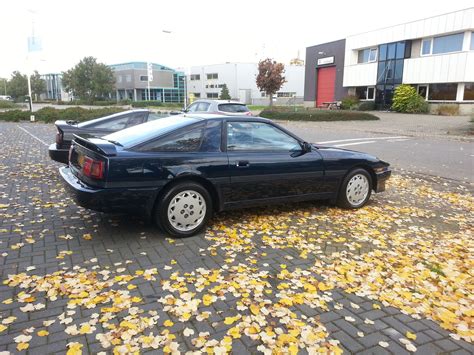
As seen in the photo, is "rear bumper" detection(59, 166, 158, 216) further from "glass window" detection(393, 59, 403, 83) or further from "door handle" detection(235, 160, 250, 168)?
"glass window" detection(393, 59, 403, 83)

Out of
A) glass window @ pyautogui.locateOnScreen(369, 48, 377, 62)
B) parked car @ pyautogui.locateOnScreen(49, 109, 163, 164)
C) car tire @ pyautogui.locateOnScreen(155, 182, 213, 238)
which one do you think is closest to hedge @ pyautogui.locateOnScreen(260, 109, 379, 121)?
glass window @ pyautogui.locateOnScreen(369, 48, 377, 62)

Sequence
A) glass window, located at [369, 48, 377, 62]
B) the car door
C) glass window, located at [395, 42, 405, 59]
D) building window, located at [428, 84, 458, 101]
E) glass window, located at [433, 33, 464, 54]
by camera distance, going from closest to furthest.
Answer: the car door < glass window, located at [433, 33, 464, 54] < building window, located at [428, 84, 458, 101] < glass window, located at [395, 42, 405, 59] < glass window, located at [369, 48, 377, 62]

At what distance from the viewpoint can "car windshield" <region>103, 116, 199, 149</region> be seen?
4.88 metres

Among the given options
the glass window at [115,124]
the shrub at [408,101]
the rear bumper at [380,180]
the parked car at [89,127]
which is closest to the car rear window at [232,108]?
the parked car at [89,127]

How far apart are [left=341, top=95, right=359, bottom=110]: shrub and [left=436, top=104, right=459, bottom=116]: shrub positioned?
8933 millimetres

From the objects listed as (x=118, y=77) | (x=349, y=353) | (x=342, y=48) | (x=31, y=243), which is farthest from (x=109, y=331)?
(x=118, y=77)

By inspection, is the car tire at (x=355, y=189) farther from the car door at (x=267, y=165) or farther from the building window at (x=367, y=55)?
the building window at (x=367, y=55)

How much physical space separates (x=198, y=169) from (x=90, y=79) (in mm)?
64892

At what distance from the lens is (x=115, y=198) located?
445 centimetres

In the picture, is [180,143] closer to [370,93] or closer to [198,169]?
[198,169]

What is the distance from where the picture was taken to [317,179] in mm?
5777

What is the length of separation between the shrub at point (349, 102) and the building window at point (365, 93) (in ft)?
4.23

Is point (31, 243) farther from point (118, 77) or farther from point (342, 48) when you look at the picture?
point (118, 77)

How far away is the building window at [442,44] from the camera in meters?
30.3
